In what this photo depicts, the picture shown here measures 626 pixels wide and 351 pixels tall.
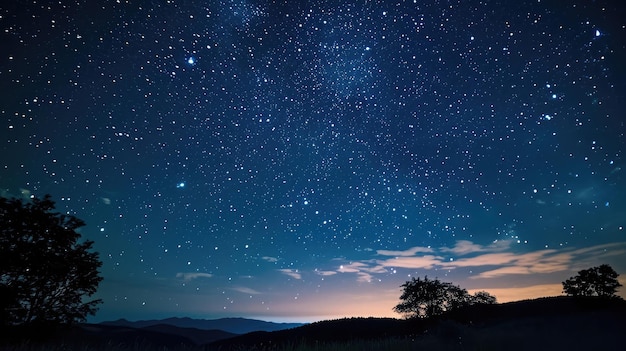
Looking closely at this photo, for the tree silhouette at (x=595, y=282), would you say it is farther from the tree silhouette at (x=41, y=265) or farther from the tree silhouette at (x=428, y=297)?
the tree silhouette at (x=41, y=265)

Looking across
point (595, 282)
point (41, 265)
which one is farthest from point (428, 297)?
point (41, 265)

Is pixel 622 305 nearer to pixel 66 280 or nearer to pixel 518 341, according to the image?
pixel 518 341

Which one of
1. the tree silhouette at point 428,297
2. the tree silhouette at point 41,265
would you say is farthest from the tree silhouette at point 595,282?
the tree silhouette at point 41,265

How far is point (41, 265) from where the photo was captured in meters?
17.3

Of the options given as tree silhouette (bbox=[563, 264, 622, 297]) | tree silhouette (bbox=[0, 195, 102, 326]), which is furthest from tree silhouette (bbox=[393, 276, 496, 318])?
Result: tree silhouette (bbox=[0, 195, 102, 326])

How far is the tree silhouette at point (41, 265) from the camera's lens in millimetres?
16422

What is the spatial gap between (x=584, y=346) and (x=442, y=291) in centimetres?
3967

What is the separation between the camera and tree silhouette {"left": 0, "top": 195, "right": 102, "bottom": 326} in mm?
16422

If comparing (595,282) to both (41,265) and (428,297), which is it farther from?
(41,265)

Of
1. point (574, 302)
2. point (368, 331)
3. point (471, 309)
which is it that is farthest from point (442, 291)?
point (574, 302)

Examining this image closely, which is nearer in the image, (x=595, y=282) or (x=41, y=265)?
(x=41, y=265)

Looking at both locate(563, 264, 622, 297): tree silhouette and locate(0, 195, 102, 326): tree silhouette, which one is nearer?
locate(0, 195, 102, 326): tree silhouette

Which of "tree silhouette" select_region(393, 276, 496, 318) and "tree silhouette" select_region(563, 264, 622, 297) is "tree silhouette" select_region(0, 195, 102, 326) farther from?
"tree silhouette" select_region(563, 264, 622, 297)

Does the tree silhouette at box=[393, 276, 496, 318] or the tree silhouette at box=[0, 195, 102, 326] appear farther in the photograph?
the tree silhouette at box=[393, 276, 496, 318]
